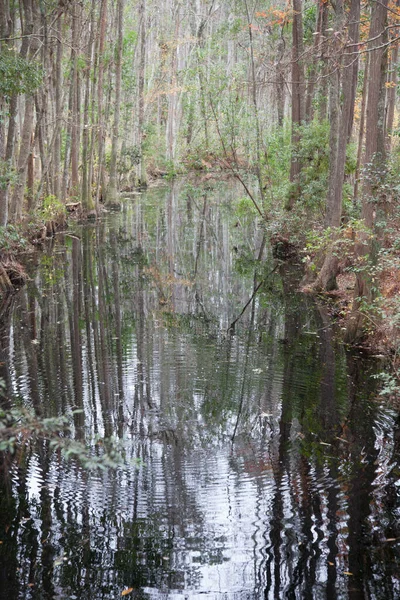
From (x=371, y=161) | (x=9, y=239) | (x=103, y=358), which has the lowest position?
(x=103, y=358)

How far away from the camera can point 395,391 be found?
8.31 m

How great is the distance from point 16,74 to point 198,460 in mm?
9594

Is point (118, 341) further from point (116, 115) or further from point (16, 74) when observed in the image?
point (116, 115)

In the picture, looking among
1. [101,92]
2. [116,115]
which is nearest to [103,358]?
[101,92]

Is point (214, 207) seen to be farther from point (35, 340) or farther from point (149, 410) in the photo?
point (149, 410)

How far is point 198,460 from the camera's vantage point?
7.15 meters

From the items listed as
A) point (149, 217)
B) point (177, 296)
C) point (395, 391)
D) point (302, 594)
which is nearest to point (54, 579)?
point (302, 594)

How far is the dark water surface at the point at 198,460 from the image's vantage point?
5.25 metres

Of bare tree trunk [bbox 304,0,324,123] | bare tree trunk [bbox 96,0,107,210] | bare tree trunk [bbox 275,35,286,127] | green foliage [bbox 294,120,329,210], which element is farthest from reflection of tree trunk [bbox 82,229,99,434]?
bare tree trunk [bbox 304,0,324,123]

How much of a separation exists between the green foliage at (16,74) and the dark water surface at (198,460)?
4565 millimetres

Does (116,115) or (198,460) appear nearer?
(198,460)

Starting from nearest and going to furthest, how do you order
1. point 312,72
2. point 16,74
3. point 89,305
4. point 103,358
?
Answer: 1. point 103,358
2. point 16,74
3. point 89,305
4. point 312,72

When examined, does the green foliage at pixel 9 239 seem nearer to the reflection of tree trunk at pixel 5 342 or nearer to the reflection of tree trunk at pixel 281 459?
the reflection of tree trunk at pixel 5 342

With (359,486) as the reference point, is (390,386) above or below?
above
